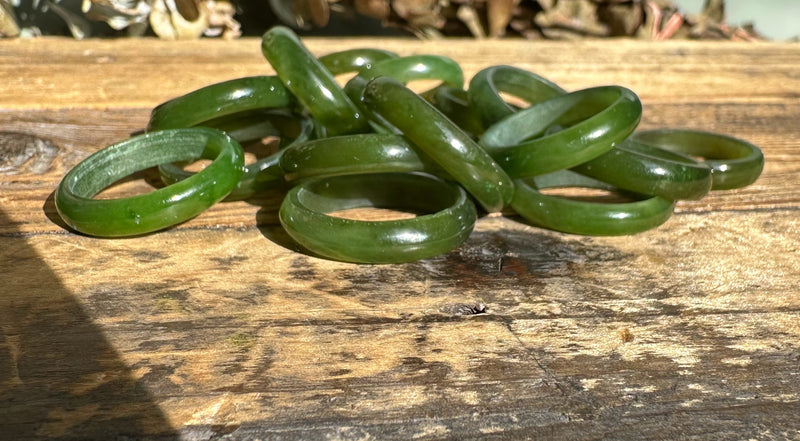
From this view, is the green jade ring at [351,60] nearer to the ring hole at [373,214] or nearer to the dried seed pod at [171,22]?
the ring hole at [373,214]

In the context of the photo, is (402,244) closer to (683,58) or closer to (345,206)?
(345,206)

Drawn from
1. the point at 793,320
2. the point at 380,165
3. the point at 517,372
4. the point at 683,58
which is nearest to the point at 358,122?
the point at 380,165

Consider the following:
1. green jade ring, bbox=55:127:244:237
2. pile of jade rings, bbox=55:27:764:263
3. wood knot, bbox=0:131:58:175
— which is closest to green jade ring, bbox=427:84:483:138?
pile of jade rings, bbox=55:27:764:263

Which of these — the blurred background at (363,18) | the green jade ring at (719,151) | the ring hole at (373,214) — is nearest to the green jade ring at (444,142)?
the ring hole at (373,214)

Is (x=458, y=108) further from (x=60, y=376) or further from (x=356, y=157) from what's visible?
(x=60, y=376)

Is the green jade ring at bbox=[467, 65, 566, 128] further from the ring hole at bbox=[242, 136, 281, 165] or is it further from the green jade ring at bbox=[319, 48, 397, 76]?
the ring hole at bbox=[242, 136, 281, 165]

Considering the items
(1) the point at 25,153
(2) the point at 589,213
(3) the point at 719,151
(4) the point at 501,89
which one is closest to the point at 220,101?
(1) the point at 25,153

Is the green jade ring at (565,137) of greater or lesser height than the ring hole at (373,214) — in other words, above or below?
above

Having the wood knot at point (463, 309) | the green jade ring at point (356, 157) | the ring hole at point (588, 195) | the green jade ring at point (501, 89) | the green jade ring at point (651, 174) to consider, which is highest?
the green jade ring at point (501, 89)
